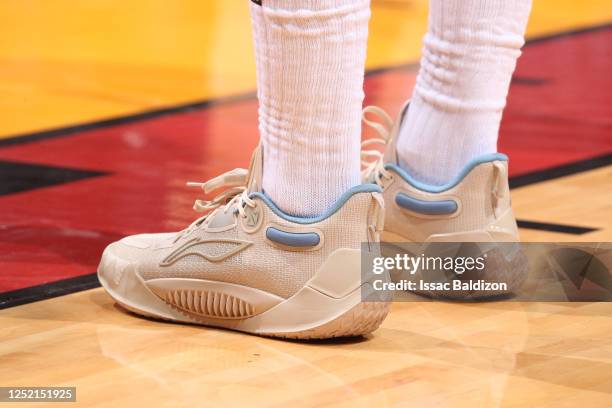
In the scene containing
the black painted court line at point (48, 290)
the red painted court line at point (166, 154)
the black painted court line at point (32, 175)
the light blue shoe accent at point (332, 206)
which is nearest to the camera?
the light blue shoe accent at point (332, 206)

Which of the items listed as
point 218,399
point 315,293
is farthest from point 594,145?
point 218,399

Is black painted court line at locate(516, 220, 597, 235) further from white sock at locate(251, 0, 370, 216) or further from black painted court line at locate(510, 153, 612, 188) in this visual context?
white sock at locate(251, 0, 370, 216)

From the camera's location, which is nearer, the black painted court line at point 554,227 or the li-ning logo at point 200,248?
the li-ning logo at point 200,248

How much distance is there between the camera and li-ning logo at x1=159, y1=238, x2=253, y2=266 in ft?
4.68

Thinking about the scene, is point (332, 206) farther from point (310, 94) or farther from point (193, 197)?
point (193, 197)

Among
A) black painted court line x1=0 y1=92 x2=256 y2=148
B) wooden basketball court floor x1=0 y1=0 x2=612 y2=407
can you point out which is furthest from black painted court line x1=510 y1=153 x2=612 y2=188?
black painted court line x1=0 y1=92 x2=256 y2=148

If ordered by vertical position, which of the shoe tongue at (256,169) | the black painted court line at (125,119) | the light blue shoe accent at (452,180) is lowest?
the black painted court line at (125,119)

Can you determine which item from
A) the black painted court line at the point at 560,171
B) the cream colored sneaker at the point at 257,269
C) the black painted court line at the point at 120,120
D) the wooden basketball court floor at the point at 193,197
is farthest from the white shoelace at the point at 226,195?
the black painted court line at the point at 120,120

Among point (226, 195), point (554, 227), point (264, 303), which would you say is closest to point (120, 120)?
point (554, 227)

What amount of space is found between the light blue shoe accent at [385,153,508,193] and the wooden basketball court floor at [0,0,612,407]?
146 mm

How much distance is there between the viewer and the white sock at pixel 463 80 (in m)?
1.57

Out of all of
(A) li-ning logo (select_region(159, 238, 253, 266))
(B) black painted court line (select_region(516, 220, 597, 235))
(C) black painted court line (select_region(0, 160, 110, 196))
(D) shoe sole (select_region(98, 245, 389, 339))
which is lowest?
(C) black painted court line (select_region(0, 160, 110, 196))

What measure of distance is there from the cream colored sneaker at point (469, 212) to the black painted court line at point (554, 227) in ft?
0.93

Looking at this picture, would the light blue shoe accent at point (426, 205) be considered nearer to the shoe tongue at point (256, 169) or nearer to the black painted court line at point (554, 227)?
the shoe tongue at point (256, 169)
